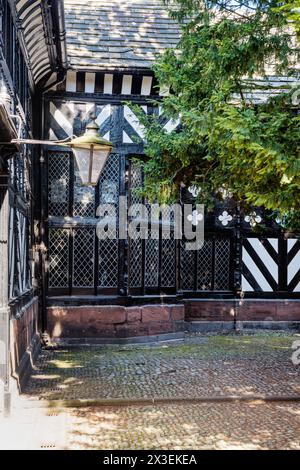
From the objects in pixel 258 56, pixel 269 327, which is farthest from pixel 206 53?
pixel 269 327

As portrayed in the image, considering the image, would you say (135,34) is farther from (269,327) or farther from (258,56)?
(269,327)

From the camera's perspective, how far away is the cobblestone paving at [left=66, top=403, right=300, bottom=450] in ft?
17.7

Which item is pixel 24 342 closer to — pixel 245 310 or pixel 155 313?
pixel 155 313

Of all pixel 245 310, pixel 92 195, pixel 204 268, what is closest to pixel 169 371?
pixel 92 195

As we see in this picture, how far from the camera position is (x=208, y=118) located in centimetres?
664

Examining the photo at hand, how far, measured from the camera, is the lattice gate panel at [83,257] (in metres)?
11.0

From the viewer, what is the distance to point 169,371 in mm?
8695

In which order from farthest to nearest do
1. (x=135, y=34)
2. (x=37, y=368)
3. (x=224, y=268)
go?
(x=224, y=268) < (x=135, y=34) < (x=37, y=368)

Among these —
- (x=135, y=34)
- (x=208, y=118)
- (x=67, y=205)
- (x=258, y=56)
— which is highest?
(x=135, y=34)

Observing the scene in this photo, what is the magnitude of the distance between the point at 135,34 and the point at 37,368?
24.7 feet

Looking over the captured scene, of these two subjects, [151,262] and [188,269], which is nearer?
[151,262]

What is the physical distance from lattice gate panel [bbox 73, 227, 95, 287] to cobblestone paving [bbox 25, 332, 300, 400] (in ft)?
4.44

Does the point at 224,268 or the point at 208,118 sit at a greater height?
the point at 208,118

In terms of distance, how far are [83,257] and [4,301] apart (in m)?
4.76
